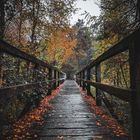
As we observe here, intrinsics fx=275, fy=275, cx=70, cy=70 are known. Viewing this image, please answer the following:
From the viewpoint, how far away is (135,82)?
3.14 metres

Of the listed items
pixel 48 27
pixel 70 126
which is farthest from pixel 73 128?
pixel 48 27

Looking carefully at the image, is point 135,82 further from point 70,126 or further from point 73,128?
point 70,126

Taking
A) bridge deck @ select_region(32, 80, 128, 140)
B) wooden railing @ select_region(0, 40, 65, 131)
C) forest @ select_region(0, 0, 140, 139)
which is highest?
forest @ select_region(0, 0, 140, 139)

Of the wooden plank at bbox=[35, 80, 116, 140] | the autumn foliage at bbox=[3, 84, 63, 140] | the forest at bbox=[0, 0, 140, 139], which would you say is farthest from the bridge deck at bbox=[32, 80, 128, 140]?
the forest at bbox=[0, 0, 140, 139]

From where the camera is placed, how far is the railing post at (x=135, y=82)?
3.06 metres

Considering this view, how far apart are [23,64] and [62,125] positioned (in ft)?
23.9

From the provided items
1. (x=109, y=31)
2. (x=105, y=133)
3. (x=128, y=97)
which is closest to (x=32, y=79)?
(x=105, y=133)

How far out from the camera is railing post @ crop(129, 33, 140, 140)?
3.06 meters

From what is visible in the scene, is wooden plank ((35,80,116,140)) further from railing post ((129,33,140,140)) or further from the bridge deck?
railing post ((129,33,140,140))

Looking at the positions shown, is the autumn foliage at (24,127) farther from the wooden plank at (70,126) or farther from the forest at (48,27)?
the forest at (48,27)

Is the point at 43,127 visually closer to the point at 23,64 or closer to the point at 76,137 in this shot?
the point at 76,137

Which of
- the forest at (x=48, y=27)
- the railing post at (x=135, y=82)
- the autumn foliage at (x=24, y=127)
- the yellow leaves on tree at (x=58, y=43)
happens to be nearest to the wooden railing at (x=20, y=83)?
the forest at (x=48, y=27)

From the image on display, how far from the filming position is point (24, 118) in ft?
17.9

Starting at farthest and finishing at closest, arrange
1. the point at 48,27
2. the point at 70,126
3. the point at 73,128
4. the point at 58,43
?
the point at 58,43
the point at 48,27
the point at 70,126
the point at 73,128
